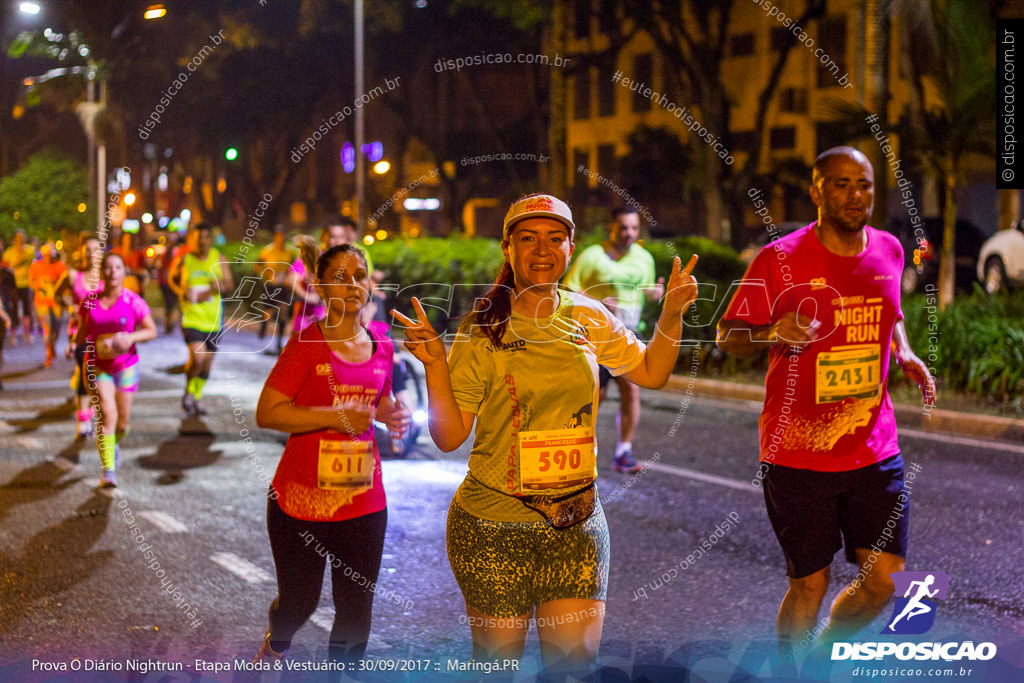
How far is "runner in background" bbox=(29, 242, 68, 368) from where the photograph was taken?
52.0 feet

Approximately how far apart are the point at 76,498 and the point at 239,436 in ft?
8.18

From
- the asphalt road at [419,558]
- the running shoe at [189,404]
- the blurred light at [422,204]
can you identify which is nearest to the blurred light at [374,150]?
the blurred light at [422,204]

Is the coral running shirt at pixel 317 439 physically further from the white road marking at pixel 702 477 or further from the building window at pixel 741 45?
the building window at pixel 741 45

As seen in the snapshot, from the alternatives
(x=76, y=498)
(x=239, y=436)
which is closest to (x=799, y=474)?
(x=76, y=498)

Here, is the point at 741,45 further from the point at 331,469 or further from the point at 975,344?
the point at 331,469

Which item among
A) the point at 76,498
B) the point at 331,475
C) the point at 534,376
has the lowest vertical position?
the point at 76,498

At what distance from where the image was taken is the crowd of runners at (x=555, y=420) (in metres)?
3.12

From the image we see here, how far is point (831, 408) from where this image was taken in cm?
391

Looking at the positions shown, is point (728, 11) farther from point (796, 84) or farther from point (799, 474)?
point (799, 474)

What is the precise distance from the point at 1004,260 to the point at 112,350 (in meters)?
15.8

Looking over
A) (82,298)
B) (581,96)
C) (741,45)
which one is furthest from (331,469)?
(581,96)

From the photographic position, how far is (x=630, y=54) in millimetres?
45562

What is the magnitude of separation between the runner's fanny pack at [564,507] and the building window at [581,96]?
Answer: 46325 millimetres

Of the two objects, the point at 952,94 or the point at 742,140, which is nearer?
the point at 952,94
